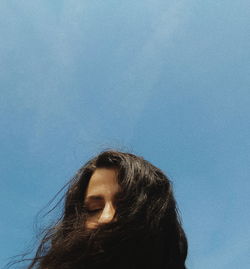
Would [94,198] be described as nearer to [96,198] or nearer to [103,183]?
[96,198]

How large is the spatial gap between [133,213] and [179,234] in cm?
43

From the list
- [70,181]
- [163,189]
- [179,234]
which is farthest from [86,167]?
[179,234]

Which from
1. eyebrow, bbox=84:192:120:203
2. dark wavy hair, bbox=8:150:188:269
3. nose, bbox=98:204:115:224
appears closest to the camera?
dark wavy hair, bbox=8:150:188:269

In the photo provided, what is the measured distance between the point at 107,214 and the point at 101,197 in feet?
0.75

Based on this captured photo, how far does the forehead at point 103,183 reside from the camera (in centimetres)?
335

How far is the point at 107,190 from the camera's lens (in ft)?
11.0

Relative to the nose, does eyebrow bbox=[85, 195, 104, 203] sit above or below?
above

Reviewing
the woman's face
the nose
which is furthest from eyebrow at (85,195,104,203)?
the nose

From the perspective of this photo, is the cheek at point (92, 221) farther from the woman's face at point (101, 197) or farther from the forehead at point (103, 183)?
the forehead at point (103, 183)

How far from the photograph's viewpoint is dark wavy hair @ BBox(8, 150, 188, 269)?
288 centimetres

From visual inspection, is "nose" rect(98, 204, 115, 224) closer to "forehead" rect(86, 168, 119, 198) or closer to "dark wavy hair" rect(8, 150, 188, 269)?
"dark wavy hair" rect(8, 150, 188, 269)

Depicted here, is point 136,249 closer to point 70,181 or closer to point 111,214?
point 111,214

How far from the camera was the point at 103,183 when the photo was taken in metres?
3.52

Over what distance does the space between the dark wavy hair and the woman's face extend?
49mm
